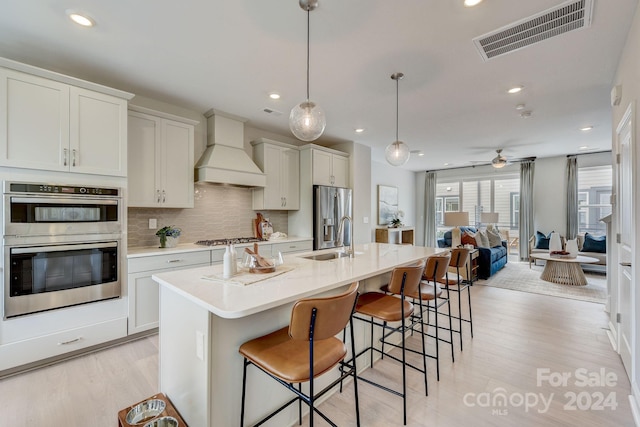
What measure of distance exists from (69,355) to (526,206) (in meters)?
9.01

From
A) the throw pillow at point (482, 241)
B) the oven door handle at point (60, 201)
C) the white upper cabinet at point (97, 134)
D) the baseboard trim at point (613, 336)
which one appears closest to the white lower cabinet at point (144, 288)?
the oven door handle at point (60, 201)

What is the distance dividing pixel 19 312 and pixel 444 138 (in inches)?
235

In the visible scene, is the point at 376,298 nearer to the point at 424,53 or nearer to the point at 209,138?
the point at 424,53

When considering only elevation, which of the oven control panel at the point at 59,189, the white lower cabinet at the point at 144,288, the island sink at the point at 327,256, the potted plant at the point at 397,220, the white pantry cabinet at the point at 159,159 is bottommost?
the white lower cabinet at the point at 144,288

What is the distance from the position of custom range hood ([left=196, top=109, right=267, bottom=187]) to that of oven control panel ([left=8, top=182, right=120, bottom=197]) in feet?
3.60

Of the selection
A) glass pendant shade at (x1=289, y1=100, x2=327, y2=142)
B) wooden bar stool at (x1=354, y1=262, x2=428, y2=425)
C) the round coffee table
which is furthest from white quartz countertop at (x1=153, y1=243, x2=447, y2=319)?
the round coffee table

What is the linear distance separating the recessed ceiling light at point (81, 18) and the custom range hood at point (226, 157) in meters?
1.70

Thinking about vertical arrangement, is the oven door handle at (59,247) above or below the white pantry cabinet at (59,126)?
below

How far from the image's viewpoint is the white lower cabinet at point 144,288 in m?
2.79

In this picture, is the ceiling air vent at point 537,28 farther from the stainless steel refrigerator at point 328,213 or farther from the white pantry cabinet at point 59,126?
the white pantry cabinet at point 59,126

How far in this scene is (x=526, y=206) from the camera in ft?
23.6

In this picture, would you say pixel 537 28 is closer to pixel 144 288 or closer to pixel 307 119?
pixel 307 119

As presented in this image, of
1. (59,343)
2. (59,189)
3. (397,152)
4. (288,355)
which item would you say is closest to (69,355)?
(59,343)

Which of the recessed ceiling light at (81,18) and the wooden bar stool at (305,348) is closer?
the wooden bar stool at (305,348)
